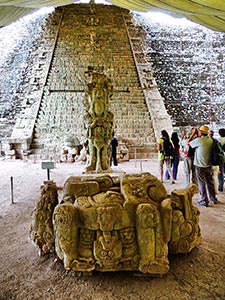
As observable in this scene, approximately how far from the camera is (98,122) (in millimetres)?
6809

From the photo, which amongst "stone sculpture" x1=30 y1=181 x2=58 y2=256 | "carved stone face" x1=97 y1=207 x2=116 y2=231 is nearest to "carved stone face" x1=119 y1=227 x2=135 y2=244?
"carved stone face" x1=97 y1=207 x2=116 y2=231

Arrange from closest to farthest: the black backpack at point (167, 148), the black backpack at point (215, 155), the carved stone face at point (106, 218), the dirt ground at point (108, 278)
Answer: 1. the dirt ground at point (108, 278)
2. the carved stone face at point (106, 218)
3. the black backpack at point (215, 155)
4. the black backpack at point (167, 148)

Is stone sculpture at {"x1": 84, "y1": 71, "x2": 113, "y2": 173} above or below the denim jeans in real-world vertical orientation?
above

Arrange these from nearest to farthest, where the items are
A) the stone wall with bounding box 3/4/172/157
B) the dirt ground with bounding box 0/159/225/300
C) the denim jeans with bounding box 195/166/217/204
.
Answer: the dirt ground with bounding box 0/159/225/300, the denim jeans with bounding box 195/166/217/204, the stone wall with bounding box 3/4/172/157

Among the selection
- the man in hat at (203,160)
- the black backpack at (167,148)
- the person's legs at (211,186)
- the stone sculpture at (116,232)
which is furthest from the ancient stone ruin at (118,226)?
the black backpack at (167,148)

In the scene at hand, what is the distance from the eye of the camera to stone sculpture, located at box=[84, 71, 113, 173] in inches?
266

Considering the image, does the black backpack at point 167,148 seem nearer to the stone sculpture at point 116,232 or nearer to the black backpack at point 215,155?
the black backpack at point 215,155

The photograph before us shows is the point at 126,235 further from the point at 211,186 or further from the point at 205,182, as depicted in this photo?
the point at 211,186

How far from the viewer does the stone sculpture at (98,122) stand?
676cm

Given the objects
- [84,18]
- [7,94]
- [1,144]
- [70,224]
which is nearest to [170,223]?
[70,224]

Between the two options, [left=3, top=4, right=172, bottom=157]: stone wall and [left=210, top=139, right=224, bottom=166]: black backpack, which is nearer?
[left=210, top=139, right=224, bottom=166]: black backpack

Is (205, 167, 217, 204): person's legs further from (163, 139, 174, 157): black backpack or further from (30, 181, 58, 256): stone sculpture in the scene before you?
(30, 181, 58, 256): stone sculpture

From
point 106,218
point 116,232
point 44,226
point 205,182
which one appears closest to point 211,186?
point 205,182

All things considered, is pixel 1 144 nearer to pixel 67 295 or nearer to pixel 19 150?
pixel 19 150
